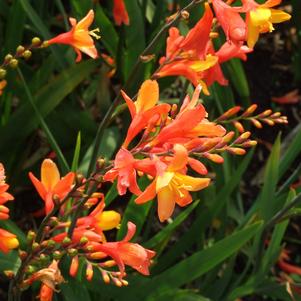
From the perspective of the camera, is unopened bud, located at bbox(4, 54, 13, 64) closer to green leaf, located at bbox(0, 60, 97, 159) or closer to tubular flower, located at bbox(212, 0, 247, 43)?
tubular flower, located at bbox(212, 0, 247, 43)

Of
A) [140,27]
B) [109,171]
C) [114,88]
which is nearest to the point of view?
[109,171]

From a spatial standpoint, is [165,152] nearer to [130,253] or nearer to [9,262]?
[130,253]

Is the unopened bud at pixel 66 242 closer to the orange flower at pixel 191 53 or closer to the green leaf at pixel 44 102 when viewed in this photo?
the orange flower at pixel 191 53

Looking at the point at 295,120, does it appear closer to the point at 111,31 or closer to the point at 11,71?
the point at 111,31

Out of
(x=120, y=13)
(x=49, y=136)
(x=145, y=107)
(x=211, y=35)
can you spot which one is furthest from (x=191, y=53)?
(x=120, y=13)

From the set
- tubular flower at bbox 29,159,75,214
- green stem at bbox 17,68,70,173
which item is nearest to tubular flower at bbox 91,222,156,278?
tubular flower at bbox 29,159,75,214

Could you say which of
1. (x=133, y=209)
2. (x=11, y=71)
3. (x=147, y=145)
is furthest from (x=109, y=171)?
(x=11, y=71)
